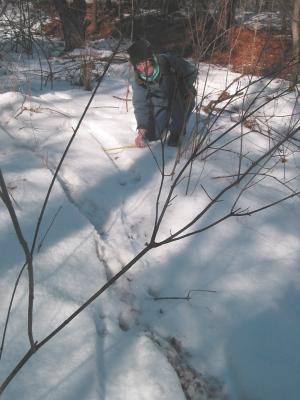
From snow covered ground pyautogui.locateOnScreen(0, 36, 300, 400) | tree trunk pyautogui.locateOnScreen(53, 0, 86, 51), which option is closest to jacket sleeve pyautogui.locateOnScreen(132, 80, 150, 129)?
snow covered ground pyautogui.locateOnScreen(0, 36, 300, 400)

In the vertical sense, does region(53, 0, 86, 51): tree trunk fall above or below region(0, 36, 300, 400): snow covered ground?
above

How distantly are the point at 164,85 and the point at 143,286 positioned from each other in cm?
155

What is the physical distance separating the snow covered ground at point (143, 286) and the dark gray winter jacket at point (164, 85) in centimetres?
33

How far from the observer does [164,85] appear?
2637mm

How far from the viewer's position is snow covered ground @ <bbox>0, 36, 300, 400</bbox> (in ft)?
4.05

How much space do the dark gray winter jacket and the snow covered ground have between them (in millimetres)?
334

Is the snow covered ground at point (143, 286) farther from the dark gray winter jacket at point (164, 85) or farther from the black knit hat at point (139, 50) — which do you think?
the black knit hat at point (139, 50)

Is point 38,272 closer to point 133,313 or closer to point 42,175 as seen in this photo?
point 133,313

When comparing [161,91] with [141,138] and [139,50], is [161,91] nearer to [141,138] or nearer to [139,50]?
[141,138]

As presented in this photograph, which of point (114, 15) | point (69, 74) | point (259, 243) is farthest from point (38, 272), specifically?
point (114, 15)

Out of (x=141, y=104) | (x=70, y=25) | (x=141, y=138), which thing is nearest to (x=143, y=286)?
(x=141, y=138)

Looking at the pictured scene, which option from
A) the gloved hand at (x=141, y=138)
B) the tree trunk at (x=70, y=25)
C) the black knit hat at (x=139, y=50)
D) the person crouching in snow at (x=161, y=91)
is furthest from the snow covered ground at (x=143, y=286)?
the tree trunk at (x=70, y=25)

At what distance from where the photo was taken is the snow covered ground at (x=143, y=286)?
4.05 feet

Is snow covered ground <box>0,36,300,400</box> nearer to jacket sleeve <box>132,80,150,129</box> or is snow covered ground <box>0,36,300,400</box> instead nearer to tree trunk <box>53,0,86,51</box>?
jacket sleeve <box>132,80,150,129</box>
